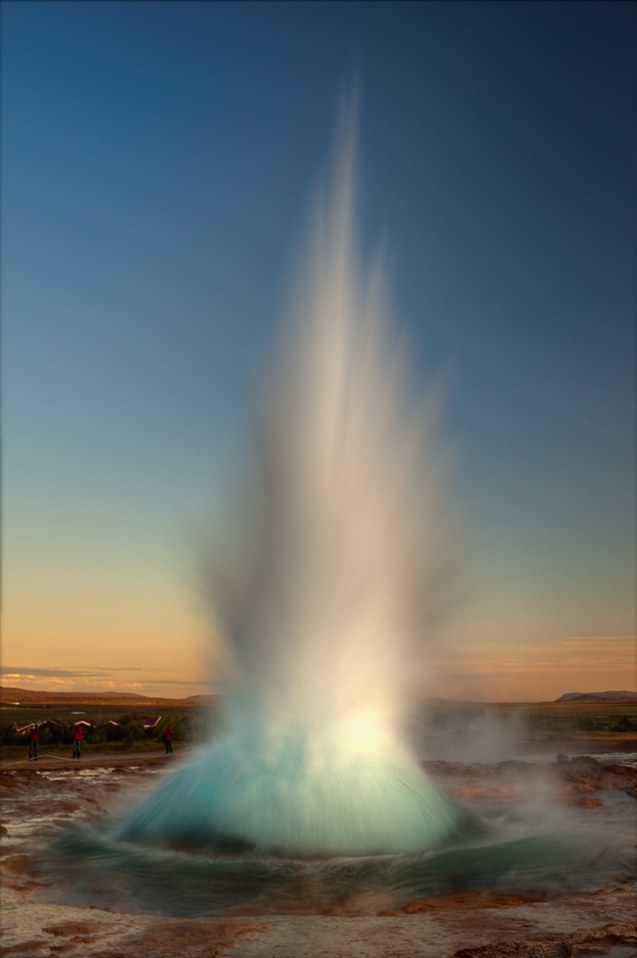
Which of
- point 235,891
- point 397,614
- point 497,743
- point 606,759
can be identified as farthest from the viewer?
point 497,743

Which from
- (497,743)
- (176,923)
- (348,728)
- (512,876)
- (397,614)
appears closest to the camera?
(176,923)

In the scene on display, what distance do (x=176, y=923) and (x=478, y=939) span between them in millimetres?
3445

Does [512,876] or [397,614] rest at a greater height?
[397,614]

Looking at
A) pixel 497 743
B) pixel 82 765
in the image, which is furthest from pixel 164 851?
pixel 497 743

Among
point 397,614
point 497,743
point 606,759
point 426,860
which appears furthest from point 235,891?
point 497,743

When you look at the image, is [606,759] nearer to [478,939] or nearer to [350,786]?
[350,786]

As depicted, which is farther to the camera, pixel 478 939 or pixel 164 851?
pixel 164 851

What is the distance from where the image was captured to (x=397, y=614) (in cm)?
1778

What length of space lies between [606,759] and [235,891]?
2498cm

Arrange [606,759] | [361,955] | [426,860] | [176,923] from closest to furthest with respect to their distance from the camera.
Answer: [361,955] < [176,923] < [426,860] < [606,759]

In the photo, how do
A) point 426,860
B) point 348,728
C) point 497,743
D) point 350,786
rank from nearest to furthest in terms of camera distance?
point 426,860 < point 350,786 < point 348,728 < point 497,743

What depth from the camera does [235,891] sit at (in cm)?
1159

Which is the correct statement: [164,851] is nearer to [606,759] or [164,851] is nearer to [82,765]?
[82,765]

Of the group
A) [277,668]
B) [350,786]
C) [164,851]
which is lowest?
[164,851]
